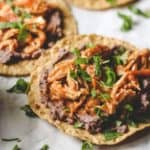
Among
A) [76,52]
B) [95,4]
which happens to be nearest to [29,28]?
[76,52]

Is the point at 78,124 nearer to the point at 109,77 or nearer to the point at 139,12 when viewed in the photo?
the point at 109,77

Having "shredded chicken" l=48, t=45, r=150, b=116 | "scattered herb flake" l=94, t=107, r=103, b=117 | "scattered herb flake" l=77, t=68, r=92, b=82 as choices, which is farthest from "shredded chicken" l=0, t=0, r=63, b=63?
"scattered herb flake" l=94, t=107, r=103, b=117

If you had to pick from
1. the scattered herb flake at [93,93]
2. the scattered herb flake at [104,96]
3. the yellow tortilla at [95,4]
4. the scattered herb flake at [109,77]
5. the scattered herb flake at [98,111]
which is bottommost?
the scattered herb flake at [98,111]

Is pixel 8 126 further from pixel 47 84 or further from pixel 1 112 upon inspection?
pixel 47 84

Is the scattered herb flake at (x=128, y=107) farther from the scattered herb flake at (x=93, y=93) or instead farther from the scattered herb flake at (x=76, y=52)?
the scattered herb flake at (x=76, y=52)

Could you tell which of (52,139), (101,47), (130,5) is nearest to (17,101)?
(52,139)

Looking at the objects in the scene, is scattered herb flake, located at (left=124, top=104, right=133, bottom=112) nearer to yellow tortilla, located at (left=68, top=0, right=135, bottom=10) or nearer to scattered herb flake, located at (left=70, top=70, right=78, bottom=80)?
scattered herb flake, located at (left=70, top=70, right=78, bottom=80)

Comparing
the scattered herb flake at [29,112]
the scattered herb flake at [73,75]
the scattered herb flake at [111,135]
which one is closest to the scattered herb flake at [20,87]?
the scattered herb flake at [29,112]

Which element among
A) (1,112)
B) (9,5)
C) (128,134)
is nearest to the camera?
(128,134)
